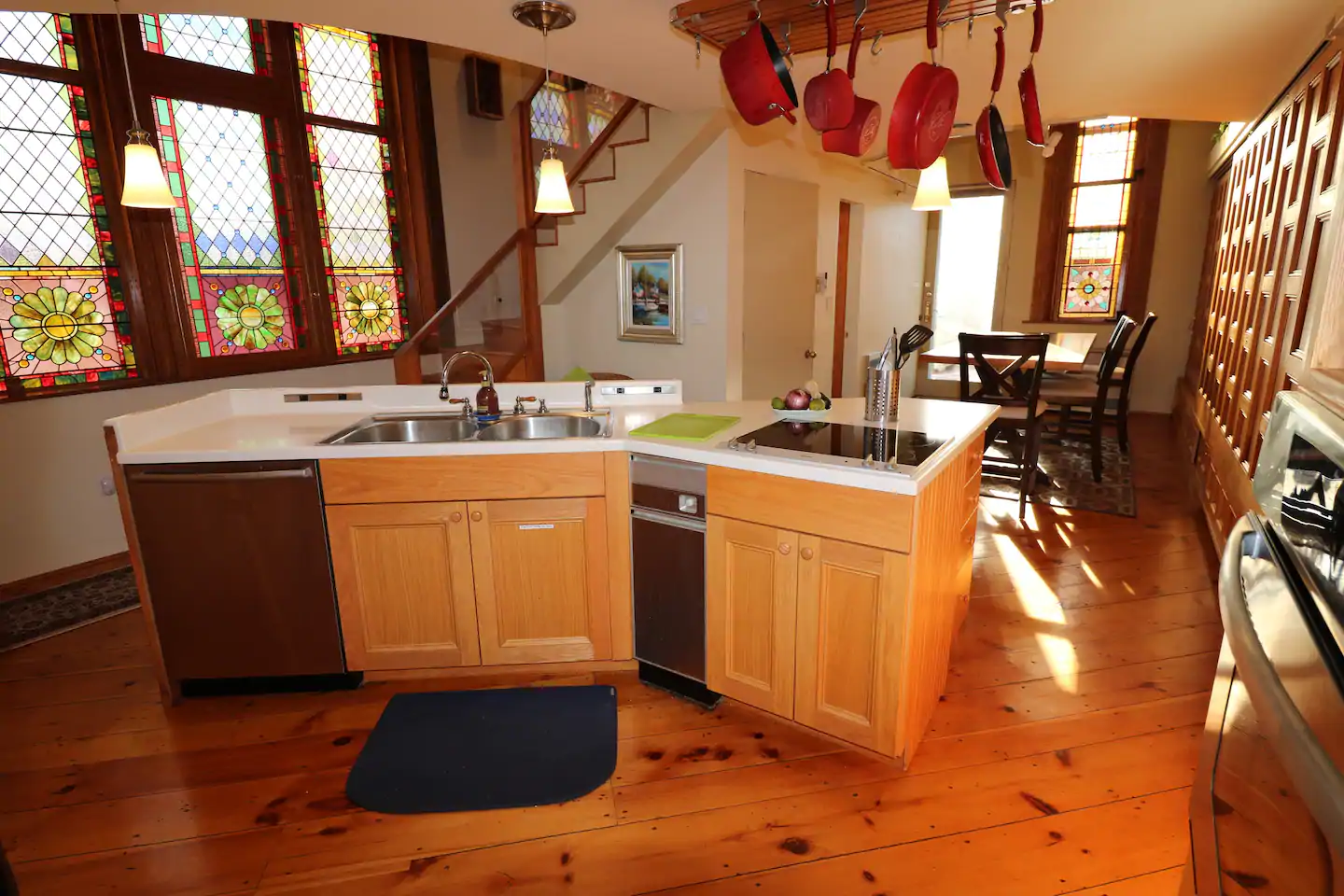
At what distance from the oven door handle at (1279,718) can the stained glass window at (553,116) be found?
14.4ft

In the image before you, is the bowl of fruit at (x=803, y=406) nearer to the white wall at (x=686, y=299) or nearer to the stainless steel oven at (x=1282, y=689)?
the stainless steel oven at (x=1282, y=689)

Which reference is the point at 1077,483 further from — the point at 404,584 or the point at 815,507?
the point at 404,584

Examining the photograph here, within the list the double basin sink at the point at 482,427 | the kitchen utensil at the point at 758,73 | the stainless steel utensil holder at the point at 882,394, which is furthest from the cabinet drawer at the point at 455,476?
the kitchen utensil at the point at 758,73

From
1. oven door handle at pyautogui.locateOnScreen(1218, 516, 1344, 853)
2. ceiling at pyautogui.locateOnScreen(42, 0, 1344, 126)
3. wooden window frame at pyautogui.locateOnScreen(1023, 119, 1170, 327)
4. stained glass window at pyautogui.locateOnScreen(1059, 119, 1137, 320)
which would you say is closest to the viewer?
oven door handle at pyautogui.locateOnScreen(1218, 516, 1344, 853)

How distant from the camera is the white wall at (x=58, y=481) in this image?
10.8ft

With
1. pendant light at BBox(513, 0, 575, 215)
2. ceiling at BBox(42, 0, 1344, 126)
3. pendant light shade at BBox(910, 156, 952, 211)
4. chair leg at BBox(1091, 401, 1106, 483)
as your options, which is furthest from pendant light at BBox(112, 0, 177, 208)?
chair leg at BBox(1091, 401, 1106, 483)

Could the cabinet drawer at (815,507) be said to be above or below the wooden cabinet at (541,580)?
above

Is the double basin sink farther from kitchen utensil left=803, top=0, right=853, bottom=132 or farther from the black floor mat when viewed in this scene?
kitchen utensil left=803, top=0, right=853, bottom=132

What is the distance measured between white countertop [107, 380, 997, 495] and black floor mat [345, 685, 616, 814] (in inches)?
33.0

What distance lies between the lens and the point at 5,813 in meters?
1.85

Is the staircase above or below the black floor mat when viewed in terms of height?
above

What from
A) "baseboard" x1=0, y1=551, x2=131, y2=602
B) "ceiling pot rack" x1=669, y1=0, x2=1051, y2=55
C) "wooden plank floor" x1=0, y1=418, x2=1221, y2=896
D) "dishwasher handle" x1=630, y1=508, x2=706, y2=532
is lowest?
"wooden plank floor" x1=0, y1=418, x2=1221, y2=896

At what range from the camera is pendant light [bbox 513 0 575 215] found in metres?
2.52

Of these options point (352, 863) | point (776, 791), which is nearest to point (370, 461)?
point (352, 863)
